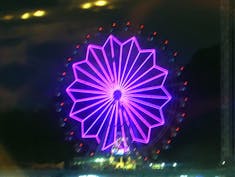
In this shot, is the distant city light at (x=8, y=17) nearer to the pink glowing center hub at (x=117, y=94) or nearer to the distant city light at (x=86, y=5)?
the distant city light at (x=86, y=5)

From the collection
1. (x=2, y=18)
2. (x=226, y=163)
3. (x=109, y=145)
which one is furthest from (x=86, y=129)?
(x=226, y=163)

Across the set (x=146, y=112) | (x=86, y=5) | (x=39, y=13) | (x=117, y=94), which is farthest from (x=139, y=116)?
(x=39, y=13)

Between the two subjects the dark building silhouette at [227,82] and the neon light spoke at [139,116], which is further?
the neon light spoke at [139,116]

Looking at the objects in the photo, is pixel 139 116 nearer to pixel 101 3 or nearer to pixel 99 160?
pixel 99 160

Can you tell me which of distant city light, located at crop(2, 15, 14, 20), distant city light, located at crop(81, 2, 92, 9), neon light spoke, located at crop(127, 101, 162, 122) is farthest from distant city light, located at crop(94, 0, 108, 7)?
neon light spoke, located at crop(127, 101, 162, 122)

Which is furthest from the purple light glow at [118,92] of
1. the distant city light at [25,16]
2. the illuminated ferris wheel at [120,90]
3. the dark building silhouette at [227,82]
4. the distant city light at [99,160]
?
the dark building silhouette at [227,82]

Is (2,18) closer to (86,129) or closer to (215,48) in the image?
(86,129)

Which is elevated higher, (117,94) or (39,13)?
(39,13)

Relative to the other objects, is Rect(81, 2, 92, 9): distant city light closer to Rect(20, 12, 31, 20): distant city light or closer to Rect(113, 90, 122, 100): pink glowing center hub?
Rect(20, 12, 31, 20): distant city light
